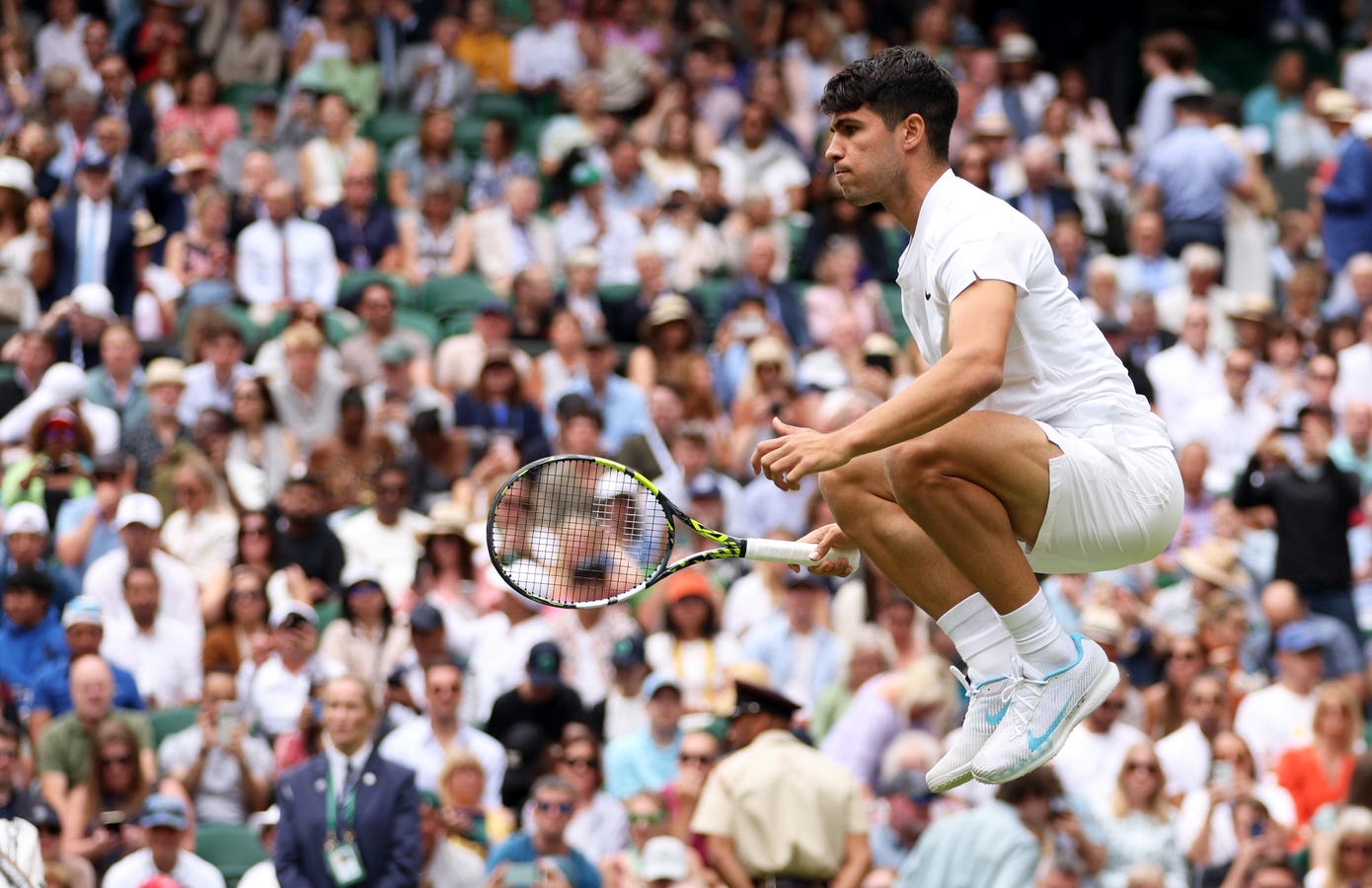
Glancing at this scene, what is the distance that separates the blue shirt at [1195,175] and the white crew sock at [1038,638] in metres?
11.1

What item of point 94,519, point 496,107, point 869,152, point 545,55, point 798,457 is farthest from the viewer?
point 545,55

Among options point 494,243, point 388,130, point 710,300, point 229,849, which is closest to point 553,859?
point 229,849

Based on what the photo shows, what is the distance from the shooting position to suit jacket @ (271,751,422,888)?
9281mm

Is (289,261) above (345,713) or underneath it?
above

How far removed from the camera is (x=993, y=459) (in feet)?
18.8

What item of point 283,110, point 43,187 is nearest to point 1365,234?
point 283,110

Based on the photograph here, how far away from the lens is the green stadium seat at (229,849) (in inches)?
396

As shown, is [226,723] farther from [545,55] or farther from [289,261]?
[545,55]

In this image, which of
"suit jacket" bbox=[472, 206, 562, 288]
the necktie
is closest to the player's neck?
the necktie

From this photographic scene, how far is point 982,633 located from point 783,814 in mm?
3678

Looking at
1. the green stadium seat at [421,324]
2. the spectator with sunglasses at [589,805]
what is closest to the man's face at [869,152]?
the spectator with sunglasses at [589,805]

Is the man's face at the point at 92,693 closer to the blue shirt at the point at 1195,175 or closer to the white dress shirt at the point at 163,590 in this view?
the white dress shirt at the point at 163,590

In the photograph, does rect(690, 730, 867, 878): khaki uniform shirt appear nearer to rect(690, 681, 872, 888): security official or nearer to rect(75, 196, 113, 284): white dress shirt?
rect(690, 681, 872, 888): security official

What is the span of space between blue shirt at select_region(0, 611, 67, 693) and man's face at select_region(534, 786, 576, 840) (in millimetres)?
2703
